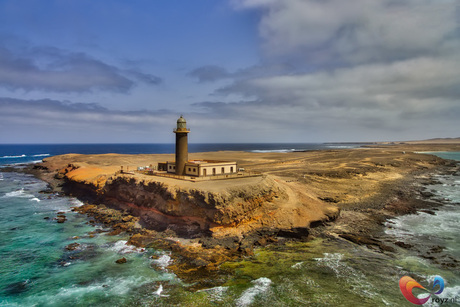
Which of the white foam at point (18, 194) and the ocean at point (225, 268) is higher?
the white foam at point (18, 194)

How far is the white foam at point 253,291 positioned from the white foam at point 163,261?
292 inches

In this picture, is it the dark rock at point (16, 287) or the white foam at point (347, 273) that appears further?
the dark rock at point (16, 287)

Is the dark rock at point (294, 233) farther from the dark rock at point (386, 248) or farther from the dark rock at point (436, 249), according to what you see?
the dark rock at point (436, 249)

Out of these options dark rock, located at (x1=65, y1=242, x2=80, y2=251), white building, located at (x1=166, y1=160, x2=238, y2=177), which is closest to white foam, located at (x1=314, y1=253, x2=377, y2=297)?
white building, located at (x1=166, y1=160, x2=238, y2=177)

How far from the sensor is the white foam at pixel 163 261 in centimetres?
2158

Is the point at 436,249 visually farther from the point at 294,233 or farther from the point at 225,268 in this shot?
the point at 225,268

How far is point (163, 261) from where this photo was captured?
22266mm

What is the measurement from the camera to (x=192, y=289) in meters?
18.1

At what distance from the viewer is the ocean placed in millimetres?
17234

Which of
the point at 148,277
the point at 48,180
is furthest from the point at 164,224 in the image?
the point at 48,180

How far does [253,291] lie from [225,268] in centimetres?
349

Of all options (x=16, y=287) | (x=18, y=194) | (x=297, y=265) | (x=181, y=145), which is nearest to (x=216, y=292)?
(x=297, y=265)

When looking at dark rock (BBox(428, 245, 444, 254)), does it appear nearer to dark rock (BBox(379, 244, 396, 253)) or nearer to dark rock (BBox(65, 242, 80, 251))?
dark rock (BBox(379, 244, 396, 253))

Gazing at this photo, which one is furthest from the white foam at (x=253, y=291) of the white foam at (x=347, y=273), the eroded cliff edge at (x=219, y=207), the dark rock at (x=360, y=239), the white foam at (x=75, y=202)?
the white foam at (x=75, y=202)
